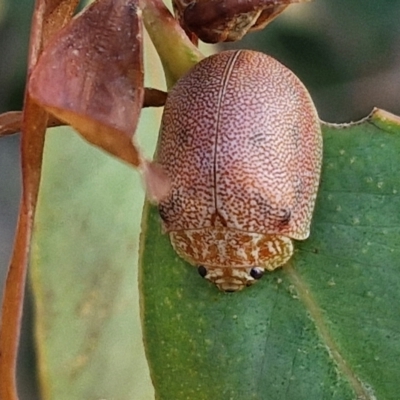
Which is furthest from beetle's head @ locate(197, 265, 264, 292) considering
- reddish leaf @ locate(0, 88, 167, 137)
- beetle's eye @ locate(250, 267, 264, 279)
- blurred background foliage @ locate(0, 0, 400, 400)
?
blurred background foliage @ locate(0, 0, 400, 400)

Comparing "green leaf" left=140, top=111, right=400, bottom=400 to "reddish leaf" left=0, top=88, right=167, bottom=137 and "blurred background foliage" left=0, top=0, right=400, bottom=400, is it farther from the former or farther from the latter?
"blurred background foliage" left=0, top=0, right=400, bottom=400

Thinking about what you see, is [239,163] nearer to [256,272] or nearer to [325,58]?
[256,272]

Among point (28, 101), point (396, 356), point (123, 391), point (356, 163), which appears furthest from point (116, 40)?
point (123, 391)

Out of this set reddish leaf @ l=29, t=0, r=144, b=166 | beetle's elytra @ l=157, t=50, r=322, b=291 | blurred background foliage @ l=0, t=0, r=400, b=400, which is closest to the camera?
reddish leaf @ l=29, t=0, r=144, b=166

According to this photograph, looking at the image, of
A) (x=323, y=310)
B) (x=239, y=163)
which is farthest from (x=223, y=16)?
(x=323, y=310)

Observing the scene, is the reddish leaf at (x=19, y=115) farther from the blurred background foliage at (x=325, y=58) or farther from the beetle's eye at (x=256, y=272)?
the blurred background foliage at (x=325, y=58)

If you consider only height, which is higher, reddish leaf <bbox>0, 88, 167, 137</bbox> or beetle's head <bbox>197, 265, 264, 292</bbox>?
reddish leaf <bbox>0, 88, 167, 137</bbox>

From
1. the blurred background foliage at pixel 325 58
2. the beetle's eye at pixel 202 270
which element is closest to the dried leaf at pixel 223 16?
the beetle's eye at pixel 202 270
